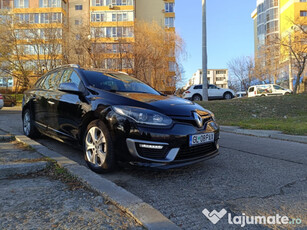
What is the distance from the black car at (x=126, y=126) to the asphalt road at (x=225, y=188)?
0.96 feet

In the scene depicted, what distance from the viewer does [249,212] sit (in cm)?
231

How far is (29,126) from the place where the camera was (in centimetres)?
553

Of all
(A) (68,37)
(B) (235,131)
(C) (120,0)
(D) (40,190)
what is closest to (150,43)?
(A) (68,37)

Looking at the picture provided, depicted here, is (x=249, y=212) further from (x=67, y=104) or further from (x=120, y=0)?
(x=120, y=0)

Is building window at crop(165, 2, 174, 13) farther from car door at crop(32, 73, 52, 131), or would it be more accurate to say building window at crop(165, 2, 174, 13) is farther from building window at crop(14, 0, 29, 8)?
car door at crop(32, 73, 52, 131)

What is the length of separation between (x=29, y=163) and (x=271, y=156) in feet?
13.7

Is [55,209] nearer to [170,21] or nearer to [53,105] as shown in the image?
[53,105]

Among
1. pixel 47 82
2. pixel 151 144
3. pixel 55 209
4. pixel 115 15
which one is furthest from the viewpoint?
pixel 115 15

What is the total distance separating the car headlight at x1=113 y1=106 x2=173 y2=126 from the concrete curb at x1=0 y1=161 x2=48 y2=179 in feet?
4.40

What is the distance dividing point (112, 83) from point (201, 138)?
1.84 metres

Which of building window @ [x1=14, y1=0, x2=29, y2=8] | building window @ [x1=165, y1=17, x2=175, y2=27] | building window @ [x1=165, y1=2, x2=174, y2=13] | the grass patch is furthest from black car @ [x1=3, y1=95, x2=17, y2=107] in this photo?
building window @ [x1=165, y1=2, x2=174, y2=13]

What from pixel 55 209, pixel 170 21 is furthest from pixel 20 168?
pixel 170 21

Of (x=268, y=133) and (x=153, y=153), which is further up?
(x=153, y=153)

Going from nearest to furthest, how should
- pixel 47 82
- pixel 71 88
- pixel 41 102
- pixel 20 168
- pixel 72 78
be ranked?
pixel 20 168
pixel 71 88
pixel 72 78
pixel 41 102
pixel 47 82
